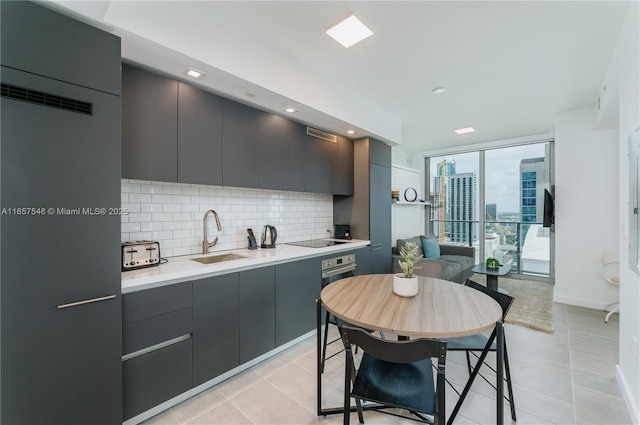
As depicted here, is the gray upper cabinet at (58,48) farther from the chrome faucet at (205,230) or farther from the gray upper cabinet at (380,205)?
the gray upper cabinet at (380,205)

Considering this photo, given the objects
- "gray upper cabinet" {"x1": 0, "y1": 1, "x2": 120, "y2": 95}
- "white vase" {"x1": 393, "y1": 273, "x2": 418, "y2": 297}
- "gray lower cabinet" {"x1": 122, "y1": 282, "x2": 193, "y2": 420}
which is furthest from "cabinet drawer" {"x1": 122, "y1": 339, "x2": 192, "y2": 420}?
"gray upper cabinet" {"x1": 0, "y1": 1, "x2": 120, "y2": 95}

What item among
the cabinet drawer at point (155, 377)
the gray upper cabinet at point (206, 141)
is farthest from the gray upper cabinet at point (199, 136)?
the cabinet drawer at point (155, 377)

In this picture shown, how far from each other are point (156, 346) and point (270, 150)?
1.98 metres

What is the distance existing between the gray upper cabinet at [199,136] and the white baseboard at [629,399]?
11.1 feet

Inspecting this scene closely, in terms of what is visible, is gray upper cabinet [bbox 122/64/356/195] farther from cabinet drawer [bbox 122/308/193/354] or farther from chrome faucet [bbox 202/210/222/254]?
cabinet drawer [bbox 122/308/193/354]

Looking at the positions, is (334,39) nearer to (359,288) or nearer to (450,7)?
(450,7)

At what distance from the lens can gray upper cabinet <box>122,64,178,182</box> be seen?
6.06 ft

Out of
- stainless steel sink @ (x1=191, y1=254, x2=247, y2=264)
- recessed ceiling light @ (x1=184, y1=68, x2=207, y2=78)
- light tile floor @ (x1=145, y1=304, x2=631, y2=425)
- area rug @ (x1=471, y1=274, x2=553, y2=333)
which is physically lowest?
light tile floor @ (x1=145, y1=304, x2=631, y2=425)

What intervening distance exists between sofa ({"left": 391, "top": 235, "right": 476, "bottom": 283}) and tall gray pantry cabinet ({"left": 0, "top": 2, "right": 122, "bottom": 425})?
3.03 meters

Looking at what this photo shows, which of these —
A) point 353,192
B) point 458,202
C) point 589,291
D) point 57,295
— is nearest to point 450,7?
point 353,192

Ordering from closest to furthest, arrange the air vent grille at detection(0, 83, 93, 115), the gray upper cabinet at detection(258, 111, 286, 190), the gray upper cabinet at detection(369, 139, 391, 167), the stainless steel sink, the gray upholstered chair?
the gray upholstered chair, the air vent grille at detection(0, 83, 93, 115), the stainless steel sink, the gray upper cabinet at detection(258, 111, 286, 190), the gray upper cabinet at detection(369, 139, 391, 167)

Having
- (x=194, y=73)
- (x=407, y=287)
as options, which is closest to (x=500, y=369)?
(x=407, y=287)

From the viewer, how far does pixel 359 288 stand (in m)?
1.91

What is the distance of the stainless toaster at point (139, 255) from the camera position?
185 cm
